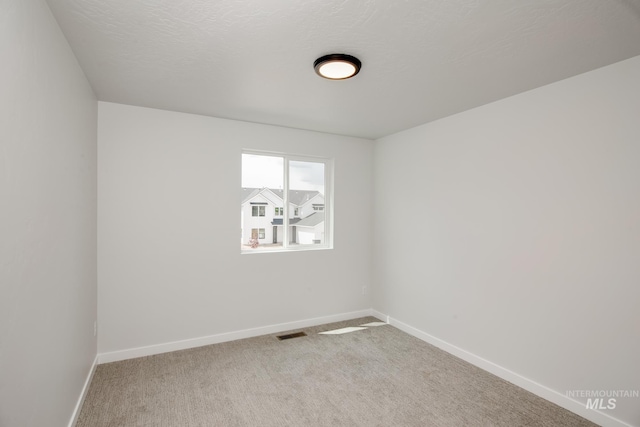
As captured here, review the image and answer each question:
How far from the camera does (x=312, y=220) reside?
4340 millimetres

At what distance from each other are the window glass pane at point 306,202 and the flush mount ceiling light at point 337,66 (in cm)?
195

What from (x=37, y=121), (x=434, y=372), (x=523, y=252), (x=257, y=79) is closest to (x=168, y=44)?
(x=257, y=79)

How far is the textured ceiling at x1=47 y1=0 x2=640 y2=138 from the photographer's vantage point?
1.65 metres

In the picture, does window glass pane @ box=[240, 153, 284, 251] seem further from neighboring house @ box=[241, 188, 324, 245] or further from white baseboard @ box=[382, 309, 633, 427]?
white baseboard @ box=[382, 309, 633, 427]

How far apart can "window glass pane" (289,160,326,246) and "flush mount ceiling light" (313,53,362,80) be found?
195 cm

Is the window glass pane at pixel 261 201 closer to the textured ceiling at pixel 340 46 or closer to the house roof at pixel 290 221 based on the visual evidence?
the house roof at pixel 290 221

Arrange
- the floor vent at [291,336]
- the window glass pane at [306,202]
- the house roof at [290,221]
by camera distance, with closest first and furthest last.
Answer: the floor vent at [291,336]
the house roof at [290,221]
the window glass pane at [306,202]

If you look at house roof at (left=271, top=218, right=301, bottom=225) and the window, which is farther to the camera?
house roof at (left=271, top=218, right=301, bottom=225)

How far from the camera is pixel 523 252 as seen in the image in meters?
2.74

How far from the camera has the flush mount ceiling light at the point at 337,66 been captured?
211 centimetres

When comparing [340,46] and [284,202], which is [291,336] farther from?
[340,46]

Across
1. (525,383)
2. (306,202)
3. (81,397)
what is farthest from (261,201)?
(525,383)

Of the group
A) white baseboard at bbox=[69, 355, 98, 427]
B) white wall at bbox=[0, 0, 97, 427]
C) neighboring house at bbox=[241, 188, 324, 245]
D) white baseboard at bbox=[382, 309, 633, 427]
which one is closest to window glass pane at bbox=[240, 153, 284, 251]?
neighboring house at bbox=[241, 188, 324, 245]

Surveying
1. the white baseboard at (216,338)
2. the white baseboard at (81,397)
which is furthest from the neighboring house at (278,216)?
the white baseboard at (81,397)
